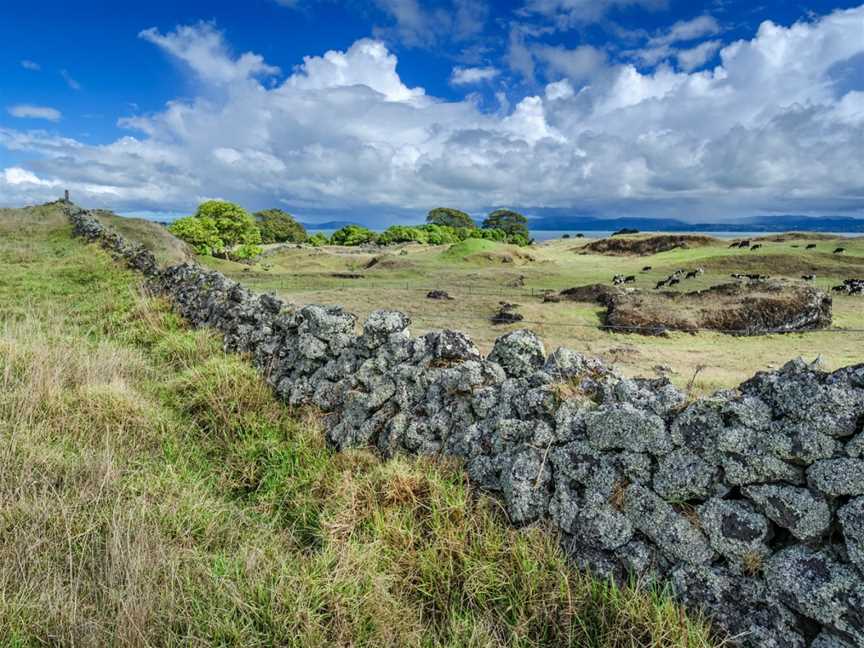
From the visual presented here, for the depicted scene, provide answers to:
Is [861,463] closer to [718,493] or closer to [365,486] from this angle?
[718,493]

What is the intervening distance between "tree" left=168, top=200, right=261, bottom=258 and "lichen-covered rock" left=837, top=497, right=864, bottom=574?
189 ft

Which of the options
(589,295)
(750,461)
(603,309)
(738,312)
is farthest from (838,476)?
(589,295)

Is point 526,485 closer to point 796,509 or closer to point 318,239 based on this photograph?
point 796,509

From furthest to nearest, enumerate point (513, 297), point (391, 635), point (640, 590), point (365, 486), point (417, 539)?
point (513, 297)
point (365, 486)
point (417, 539)
point (640, 590)
point (391, 635)

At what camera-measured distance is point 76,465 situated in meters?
4.24

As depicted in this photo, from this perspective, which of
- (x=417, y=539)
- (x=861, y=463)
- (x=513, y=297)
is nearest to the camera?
(x=861, y=463)

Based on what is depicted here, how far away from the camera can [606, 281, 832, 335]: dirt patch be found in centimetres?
1235

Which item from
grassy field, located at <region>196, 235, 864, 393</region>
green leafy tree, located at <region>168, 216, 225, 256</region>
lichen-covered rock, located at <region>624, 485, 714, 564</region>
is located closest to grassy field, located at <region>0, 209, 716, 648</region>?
lichen-covered rock, located at <region>624, 485, 714, 564</region>

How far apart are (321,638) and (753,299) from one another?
14150 millimetres

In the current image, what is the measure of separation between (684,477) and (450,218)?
105m

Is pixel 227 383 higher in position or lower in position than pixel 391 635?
higher

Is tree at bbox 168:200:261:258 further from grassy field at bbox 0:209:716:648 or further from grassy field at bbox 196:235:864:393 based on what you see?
grassy field at bbox 0:209:716:648

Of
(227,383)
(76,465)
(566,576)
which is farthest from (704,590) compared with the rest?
(227,383)

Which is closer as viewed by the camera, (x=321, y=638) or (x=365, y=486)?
(x=321, y=638)
